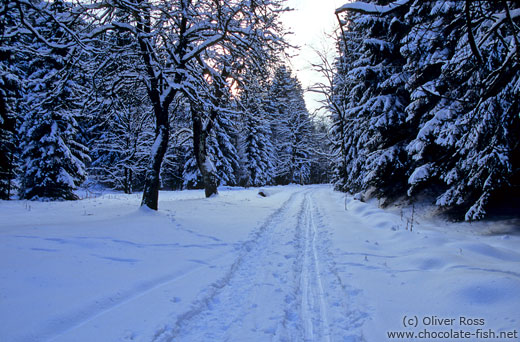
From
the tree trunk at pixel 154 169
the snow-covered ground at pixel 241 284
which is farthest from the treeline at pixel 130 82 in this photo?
the snow-covered ground at pixel 241 284

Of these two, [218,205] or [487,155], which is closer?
[487,155]

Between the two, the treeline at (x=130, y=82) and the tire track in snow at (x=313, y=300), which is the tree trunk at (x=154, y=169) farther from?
the tire track in snow at (x=313, y=300)

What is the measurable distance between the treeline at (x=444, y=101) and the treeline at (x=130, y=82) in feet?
13.7

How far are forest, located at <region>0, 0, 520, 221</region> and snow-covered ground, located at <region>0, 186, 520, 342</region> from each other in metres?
2.18

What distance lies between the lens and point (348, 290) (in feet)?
12.4

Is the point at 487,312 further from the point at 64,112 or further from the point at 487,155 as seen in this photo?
the point at 64,112

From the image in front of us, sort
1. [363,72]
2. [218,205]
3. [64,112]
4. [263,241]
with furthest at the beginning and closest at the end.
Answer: [64,112], [363,72], [218,205], [263,241]

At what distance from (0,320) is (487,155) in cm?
896

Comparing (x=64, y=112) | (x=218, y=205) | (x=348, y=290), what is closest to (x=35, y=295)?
(x=348, y=290)

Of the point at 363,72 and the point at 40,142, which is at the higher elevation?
the point at 363,72

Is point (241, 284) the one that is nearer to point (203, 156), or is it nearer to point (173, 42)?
point (173, 42)

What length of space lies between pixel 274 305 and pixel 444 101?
8425mm

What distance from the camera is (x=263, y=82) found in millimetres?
13000

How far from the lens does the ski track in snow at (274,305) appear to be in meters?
2.73
